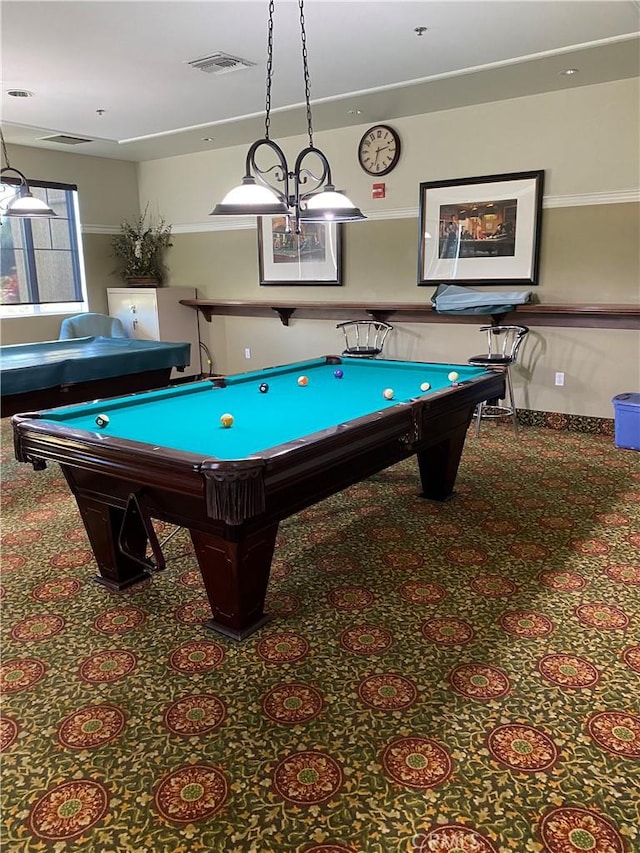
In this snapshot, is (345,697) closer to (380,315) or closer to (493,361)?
(493,361)

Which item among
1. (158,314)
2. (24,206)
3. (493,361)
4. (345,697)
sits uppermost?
(24,206)

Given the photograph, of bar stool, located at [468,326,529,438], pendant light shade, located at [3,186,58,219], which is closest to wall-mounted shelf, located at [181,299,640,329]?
bar stool, located at [468,326,529,438]

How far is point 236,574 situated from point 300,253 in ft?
16.7

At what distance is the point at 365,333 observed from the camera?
6.43m

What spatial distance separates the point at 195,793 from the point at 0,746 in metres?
0.65

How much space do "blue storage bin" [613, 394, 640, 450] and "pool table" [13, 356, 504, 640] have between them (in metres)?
1.82

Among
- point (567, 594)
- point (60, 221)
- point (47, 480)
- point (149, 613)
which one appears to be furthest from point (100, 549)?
point (60, 221)

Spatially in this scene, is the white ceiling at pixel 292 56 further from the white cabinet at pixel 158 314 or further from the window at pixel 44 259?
the white cabinet at pixel 158 314

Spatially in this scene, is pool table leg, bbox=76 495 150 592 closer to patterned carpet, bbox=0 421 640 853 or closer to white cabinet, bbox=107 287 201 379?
patterned carpet, bbox=0 421 640 853

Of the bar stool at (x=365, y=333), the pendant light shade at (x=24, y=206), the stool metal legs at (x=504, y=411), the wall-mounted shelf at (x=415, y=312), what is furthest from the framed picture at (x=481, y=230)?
the pendant light shade at (x=24, y=206)

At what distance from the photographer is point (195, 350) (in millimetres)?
7789

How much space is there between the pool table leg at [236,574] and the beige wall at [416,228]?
12.8ft

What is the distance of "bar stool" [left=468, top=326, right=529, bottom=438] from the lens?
5.10 meters

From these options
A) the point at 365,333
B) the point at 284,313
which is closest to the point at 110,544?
the point at 365,333
